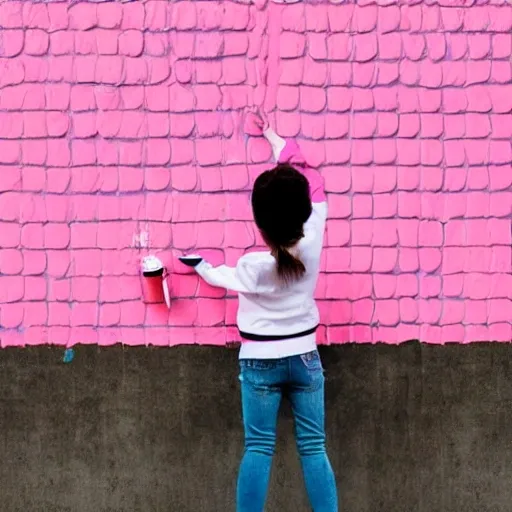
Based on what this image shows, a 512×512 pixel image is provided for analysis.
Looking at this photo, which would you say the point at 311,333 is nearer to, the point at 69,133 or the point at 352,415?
the point at 352,415

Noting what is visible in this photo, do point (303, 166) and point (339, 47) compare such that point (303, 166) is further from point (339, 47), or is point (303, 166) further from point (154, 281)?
point (154, 281)

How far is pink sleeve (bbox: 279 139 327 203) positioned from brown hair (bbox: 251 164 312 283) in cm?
40

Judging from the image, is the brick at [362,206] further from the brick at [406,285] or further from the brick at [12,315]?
the brick at [12,315]

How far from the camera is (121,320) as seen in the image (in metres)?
3.14

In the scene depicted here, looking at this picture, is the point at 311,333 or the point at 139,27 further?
the point at 139,27

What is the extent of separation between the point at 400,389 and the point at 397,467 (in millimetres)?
337

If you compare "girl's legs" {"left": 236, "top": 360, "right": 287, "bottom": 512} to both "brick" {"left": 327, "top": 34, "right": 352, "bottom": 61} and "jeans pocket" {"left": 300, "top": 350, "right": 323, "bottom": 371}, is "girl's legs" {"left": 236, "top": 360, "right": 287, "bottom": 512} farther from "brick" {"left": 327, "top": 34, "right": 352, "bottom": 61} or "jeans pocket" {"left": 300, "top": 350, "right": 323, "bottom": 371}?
"brick" {"left": 327, "top": 34, "right": 352, "bottom": 61}

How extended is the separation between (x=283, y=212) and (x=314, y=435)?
867mm

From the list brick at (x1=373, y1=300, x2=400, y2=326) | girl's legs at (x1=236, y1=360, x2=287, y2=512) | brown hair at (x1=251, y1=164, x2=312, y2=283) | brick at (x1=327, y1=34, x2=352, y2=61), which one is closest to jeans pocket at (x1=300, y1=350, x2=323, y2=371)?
girl's legs at (x1=236, y1=360, x2=287, y2=512)

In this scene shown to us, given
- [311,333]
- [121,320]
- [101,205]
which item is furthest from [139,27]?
[311,333]

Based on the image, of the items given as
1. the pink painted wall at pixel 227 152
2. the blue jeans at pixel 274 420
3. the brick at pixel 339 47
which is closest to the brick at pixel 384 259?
the pink painted wall at pixel 227 152

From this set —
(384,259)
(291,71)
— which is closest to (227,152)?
(291,71)

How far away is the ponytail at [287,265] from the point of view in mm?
2627

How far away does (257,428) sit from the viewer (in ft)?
9.23
